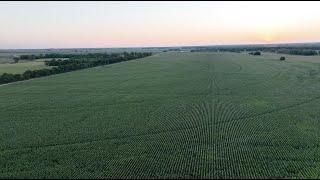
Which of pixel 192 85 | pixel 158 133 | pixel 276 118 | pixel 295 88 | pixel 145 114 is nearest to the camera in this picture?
pixel 158 133

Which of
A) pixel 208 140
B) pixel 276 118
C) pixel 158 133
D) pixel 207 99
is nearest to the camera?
pixel 208 140

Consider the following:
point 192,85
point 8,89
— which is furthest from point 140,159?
point 8,89

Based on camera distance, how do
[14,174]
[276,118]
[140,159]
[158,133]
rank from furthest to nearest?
1. [276,118]
2. [158,133]
3. [140,159]
4. [14,174]

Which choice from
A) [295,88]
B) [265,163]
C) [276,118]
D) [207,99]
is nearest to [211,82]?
[295,88]

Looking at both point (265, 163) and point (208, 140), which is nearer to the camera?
point (265, 163)

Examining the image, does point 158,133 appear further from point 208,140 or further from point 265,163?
point 265,163

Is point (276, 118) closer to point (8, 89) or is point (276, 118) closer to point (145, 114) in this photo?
point (145, 114)
